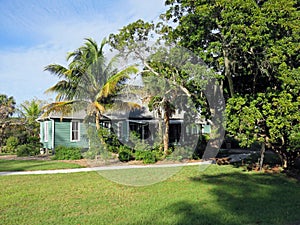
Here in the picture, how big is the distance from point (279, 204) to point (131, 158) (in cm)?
1040

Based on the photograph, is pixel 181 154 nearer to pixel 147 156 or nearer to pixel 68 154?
pixel 147 156

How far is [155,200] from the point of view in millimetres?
7000

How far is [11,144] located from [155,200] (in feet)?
61.1

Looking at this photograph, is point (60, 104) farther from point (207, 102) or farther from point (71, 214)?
point (71, 214)

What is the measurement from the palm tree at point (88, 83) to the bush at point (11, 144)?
6613mm

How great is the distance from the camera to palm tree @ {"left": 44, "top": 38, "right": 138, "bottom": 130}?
1630 centimetres

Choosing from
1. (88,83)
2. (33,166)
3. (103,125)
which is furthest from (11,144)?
(33,166)

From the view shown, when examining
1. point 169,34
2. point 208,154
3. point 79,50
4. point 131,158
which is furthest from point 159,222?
point 79,50

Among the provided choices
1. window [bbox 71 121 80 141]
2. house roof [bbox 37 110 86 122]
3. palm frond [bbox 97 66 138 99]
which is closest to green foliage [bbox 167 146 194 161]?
palm frond [bbox 97 66 138 99]

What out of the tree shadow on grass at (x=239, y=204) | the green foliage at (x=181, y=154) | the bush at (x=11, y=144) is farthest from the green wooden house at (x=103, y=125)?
the tree shadow on grass at (x=239, y=204)

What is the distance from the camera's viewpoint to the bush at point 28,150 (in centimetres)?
1942

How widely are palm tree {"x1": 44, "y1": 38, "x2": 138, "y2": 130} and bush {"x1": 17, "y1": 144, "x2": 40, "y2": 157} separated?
12.1 feet

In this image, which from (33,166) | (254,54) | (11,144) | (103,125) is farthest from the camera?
(11,144)

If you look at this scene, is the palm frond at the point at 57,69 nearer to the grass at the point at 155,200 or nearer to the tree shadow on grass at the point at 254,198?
the grass at the point at 155,200
